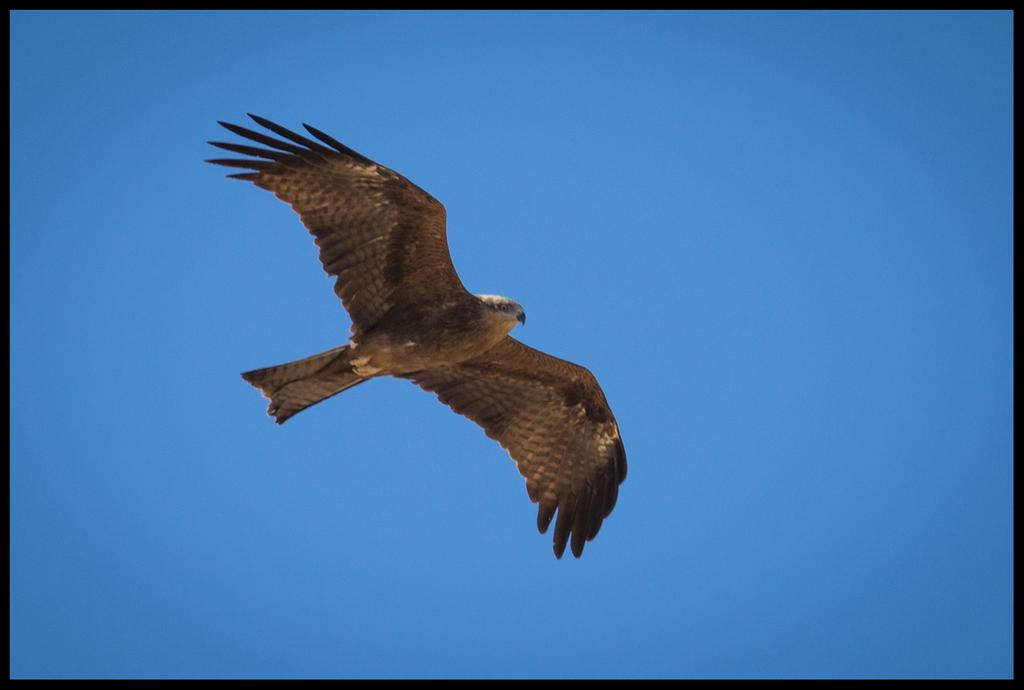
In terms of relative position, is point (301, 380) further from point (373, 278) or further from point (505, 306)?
point (505, 306)

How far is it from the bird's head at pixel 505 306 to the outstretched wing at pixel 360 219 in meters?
0.26


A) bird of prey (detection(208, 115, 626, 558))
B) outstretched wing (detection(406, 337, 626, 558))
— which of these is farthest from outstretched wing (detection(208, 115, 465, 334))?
outstretched wing (detection(406, 337, 626, 558))

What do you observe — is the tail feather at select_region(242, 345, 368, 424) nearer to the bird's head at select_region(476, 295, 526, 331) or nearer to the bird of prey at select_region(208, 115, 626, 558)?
the bird of prey at select_region(208, 115, 626, 558)

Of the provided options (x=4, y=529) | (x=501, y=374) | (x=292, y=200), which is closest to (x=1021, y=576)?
(x=501, y=374)

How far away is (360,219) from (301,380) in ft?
4.98

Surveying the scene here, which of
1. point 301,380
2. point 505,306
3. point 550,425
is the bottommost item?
point 301,380

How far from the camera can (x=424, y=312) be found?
11.0 metres

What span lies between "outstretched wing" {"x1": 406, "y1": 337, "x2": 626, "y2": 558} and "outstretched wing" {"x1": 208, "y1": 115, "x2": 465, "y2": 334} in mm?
1194

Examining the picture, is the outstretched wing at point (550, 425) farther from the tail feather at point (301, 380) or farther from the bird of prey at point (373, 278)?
the tail feather at point (301, 380)

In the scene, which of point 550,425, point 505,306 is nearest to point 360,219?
point 505,306

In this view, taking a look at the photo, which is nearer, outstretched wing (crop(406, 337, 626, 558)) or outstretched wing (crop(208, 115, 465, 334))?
outstretched wing (crop(208, 115, 465, 334))

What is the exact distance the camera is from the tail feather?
10797mm

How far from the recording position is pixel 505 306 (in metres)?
10.9

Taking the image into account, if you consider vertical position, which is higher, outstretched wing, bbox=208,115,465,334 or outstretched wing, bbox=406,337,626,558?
outstretched wing, bbox=208,115,465,334
